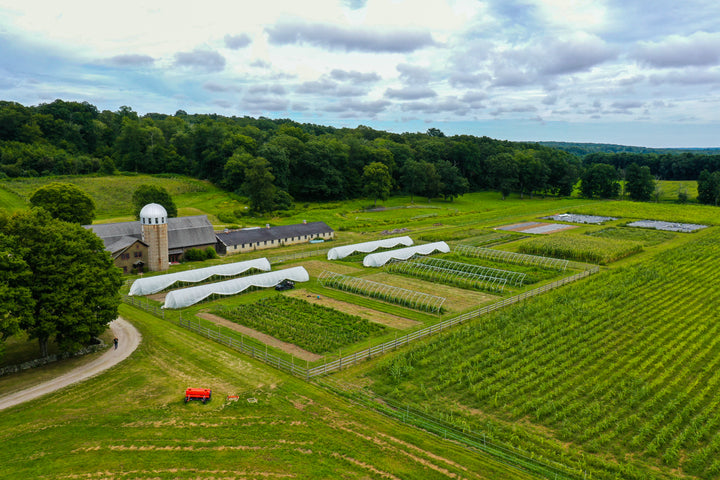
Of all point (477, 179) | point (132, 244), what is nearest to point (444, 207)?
point (477, 179)

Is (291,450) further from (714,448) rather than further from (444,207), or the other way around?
(444,207)

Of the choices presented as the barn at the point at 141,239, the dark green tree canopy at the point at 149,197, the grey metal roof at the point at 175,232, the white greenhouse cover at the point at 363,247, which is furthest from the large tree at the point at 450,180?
the barn at the point at 141,239

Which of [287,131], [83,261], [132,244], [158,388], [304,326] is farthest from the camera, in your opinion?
[287,131]

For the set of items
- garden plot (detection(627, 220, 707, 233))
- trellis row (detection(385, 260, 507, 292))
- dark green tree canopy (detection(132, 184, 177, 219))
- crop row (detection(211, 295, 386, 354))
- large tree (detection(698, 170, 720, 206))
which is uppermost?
large tree (detection(698, 170, 720, 206))

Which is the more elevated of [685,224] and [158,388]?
[685,224]

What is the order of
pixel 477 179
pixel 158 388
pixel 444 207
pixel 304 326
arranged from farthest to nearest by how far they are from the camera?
pixel 477 179 < pixel 444 207 < pixel 304 326 < pixel 158 388

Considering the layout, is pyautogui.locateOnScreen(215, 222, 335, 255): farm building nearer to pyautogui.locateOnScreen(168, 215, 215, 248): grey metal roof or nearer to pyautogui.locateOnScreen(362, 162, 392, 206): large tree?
pyautogui.locateOnScreen(168, 215, 215, 248): grey metal roof

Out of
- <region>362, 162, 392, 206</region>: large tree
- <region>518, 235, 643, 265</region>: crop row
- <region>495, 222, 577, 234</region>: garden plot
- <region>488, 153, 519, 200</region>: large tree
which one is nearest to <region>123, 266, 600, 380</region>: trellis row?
<region>518, 235, 643, 265</region>: crop row
